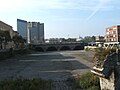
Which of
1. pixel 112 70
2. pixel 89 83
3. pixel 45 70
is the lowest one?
pixel 45 70

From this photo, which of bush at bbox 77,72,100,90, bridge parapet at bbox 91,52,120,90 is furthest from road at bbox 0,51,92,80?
bridge parapet at bbox 91,52,120,90

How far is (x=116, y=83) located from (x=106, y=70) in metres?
0.93

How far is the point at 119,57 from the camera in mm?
16422

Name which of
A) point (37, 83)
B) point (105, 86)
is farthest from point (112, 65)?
point (37, 83)

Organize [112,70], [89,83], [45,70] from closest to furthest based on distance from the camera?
1. [112,70]
2. [89,83]
3. [45,70]

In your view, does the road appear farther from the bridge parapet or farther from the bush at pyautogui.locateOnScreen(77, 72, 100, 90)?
the bridge parapet

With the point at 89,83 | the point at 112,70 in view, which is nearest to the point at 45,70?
the point at 89,83

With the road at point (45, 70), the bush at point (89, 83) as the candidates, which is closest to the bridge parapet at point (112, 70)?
the bush at point (89, 83)

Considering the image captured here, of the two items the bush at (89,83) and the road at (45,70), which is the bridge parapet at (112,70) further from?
the road at (45,70)

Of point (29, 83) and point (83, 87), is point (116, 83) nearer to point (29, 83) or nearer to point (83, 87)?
point (83, 87)

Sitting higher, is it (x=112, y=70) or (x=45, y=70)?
(x=112, y=70)

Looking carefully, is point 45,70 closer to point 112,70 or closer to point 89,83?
point 89,83

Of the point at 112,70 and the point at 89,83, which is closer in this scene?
the point at 112,70

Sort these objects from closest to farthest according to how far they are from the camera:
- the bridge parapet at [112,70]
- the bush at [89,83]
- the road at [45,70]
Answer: the bridge parapet at [112,70] < the bush at [89,83] < the road at [45,70]
